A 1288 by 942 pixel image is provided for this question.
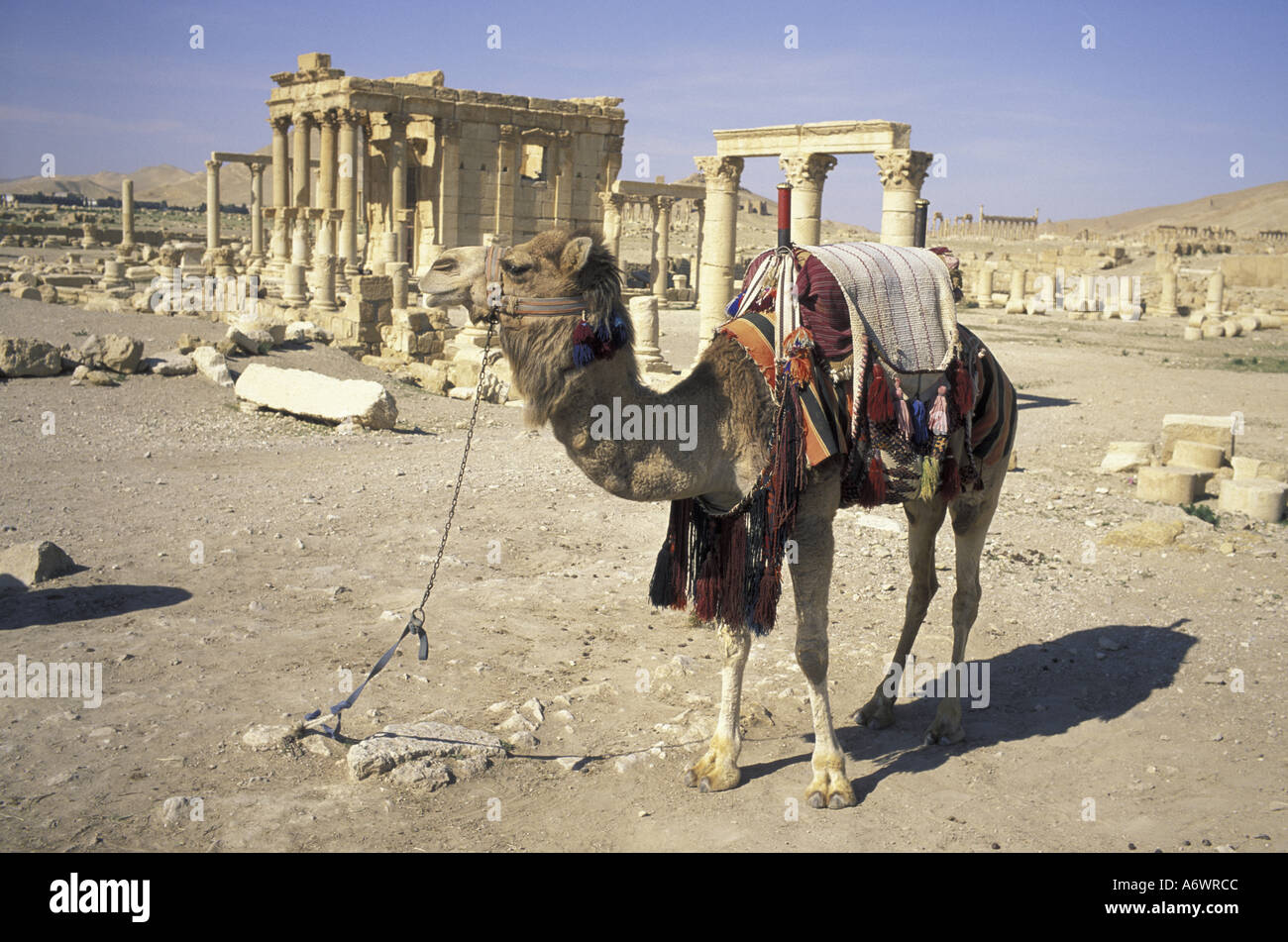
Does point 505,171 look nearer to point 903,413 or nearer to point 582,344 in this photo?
point 903,413

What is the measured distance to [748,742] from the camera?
5.73m

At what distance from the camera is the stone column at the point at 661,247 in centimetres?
4334

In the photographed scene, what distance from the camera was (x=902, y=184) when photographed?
61.8ft

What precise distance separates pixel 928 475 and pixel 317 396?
10.3m

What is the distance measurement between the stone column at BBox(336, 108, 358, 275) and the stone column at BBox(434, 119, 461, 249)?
2.85m

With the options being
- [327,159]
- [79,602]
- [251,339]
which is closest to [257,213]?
[327,159]

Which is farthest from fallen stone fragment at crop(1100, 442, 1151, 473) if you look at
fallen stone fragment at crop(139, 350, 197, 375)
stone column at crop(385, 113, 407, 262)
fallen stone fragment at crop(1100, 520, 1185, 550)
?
stone column at crop(385, 113, 407, 262)

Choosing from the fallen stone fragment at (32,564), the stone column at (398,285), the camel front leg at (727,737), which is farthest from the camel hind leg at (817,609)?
the stone column at (398,285)

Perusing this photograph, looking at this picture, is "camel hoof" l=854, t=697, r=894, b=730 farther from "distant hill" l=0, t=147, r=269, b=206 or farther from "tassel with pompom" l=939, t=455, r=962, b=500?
"distant hill" l=0, t=147, r=269, b=206

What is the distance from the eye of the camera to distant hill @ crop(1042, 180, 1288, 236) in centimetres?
9650

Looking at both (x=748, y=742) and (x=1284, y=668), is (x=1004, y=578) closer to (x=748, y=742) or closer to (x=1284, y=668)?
(x=1284, y=668)

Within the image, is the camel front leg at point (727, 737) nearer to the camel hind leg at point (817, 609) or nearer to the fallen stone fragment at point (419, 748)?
the camel hind leg at point (817, 609)
